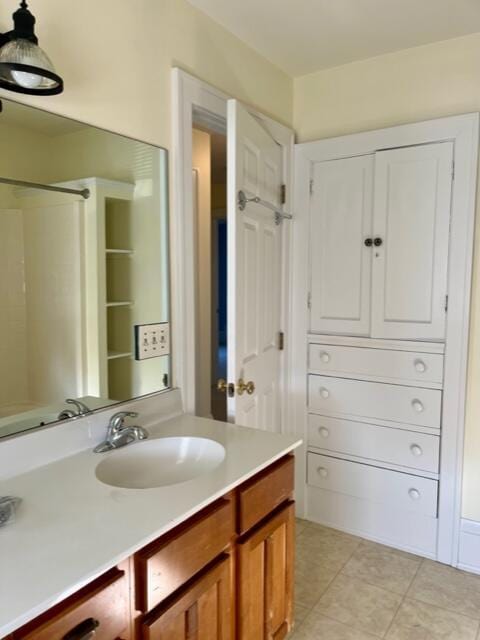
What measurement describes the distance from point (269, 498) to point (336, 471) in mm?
1156

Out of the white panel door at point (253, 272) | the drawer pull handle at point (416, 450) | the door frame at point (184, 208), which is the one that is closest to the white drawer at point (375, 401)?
the drawer pull handle at point (416, 450)

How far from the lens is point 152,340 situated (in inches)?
67.0

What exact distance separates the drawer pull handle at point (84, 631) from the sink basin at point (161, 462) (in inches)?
18.9

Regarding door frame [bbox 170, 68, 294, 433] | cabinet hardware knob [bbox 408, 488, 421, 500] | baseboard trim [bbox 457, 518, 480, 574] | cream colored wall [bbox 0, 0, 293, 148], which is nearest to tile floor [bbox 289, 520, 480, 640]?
baseboard trim [bbox 457, 518, 480, 574]

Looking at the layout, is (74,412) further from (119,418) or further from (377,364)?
(377,364)

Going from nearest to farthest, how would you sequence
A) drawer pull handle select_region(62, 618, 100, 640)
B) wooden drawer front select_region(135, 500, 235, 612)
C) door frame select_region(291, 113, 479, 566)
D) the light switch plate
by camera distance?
drawer pull handle select_region(62, 618, 100, 640) → wooden drawer front select_region(135, 500, 235, 612) → the light switch plate → door frame select_region(291, 113, 479, 566)

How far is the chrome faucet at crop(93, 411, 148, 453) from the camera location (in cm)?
141

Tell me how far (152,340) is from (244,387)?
398 mm

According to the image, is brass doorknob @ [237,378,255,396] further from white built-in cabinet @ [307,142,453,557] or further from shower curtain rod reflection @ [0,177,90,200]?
shower curtain rod reflection @ [0,177,90,200]

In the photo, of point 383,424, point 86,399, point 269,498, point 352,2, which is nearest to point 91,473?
point 86,399

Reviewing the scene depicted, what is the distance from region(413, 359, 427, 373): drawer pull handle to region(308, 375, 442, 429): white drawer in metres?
0.09

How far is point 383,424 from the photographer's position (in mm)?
2320

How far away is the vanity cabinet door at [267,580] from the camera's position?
1327 millimetres

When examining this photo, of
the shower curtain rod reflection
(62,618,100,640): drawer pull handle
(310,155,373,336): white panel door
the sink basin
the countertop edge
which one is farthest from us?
(310,155,373,336): white panel door
